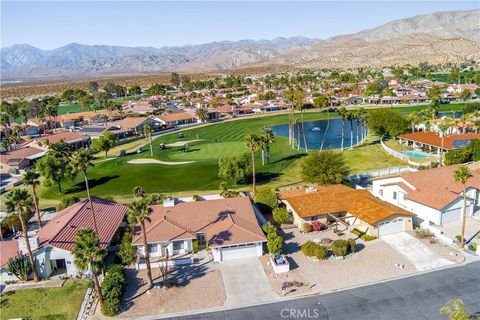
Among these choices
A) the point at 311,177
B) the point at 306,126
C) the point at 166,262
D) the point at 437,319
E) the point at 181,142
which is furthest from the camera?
the point at 306,126

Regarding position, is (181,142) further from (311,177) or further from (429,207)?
(429,207)

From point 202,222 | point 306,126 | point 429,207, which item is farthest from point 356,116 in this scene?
point 202,222

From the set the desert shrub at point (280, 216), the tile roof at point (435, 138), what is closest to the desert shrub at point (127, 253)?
the desert shrub at point (280, 216)

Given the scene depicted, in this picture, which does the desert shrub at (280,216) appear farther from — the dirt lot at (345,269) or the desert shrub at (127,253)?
the desert shrub at (127,253)

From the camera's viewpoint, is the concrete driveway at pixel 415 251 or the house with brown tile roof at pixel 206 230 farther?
the house with brown tile roof at pixel 206 230

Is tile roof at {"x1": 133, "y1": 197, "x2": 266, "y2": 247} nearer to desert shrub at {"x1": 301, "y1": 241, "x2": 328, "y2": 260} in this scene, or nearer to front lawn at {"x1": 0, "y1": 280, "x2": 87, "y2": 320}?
desert shrub at {"x1": 301, "y1": 241, "x2": 328, "y2": 260}

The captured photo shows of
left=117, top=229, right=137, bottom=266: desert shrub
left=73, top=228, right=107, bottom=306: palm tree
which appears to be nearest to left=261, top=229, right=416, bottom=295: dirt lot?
left=117, top=229, right=137, bottom=266: desert shrub

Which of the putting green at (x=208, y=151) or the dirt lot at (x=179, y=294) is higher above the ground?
the putting green at (x=208, y=151)
